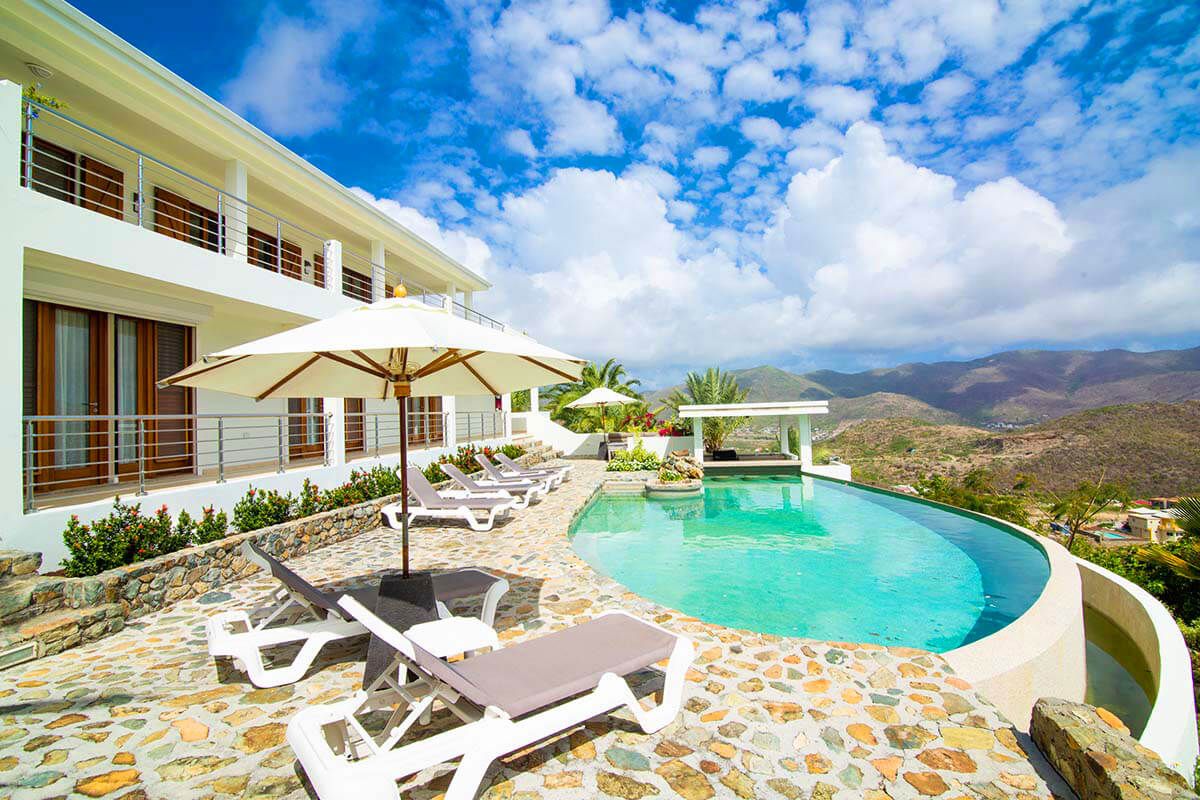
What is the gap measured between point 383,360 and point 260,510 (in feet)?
15.5

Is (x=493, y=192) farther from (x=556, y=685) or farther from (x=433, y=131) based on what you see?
(x=556, y=685)

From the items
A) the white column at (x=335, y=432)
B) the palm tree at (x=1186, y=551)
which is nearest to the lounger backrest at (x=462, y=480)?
the white column at (x=335, y=432)

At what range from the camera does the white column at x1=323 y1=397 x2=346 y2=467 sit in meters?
10.6

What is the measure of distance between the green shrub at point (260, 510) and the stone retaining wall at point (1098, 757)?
8.70 m

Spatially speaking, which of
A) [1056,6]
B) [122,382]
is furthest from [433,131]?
[1056,6]

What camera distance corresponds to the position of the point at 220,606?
5.81 meters

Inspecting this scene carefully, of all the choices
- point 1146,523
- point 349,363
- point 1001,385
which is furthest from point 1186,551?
point 1001,385

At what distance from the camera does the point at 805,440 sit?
19312 millimetres

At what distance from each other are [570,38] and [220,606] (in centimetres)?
1209

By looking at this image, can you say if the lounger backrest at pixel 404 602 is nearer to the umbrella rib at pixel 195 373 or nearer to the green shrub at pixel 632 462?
the umbrella rib at pixel 195 373

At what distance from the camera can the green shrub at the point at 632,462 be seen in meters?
17.9

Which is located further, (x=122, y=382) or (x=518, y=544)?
(x=122, y=382)

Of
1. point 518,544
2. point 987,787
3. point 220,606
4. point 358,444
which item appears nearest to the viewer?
point 987,787

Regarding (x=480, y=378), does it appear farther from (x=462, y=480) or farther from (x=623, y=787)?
(x=462, y=480)
